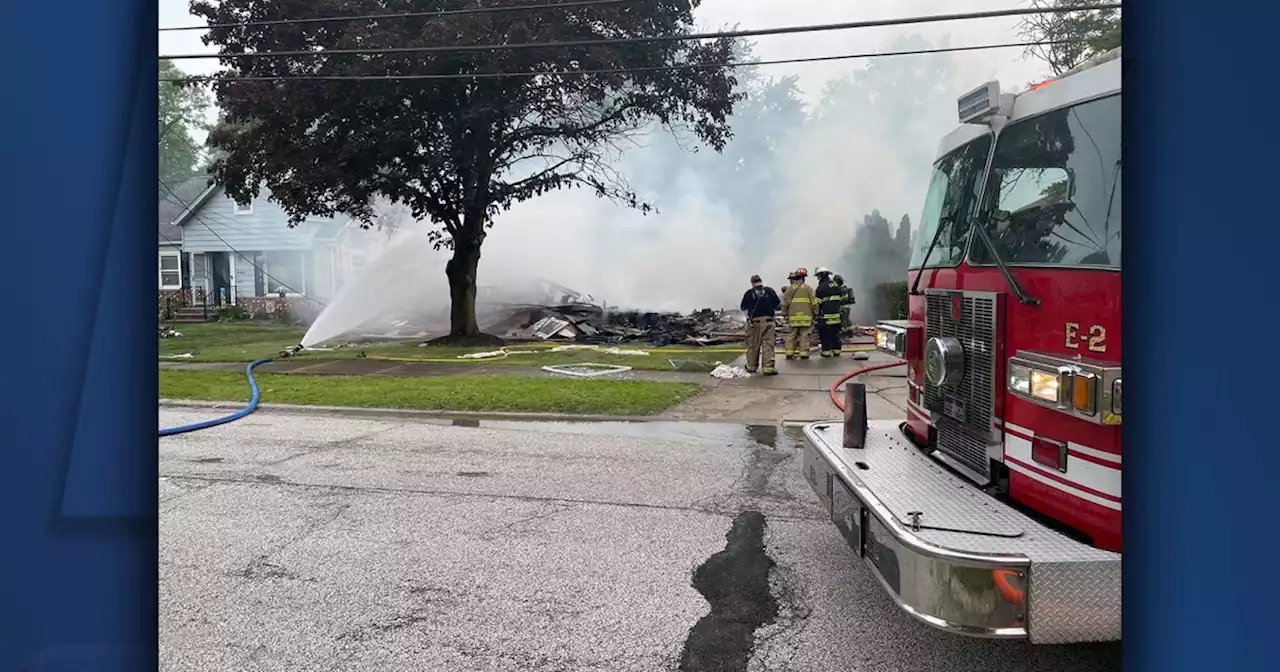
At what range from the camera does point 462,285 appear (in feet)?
28.9

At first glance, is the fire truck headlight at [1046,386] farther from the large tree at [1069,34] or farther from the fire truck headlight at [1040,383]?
the large tree at [1069,34]

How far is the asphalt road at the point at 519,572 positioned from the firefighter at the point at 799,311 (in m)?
5.41

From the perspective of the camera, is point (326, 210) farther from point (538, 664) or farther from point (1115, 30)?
point (1115, 30)

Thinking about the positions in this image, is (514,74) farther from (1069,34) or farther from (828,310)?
(828,310)

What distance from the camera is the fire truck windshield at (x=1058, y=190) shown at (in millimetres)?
2352

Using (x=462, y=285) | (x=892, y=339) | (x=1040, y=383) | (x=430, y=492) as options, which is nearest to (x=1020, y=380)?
(x=1040, y=383)

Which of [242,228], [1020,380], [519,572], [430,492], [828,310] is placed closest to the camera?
[1020,380]

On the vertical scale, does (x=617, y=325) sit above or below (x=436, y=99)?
below

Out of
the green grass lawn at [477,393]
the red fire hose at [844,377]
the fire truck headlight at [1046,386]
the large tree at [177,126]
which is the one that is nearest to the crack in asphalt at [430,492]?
the fire truck headlight at [1046,386]

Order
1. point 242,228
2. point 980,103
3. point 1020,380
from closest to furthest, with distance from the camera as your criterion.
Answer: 1. point 1020,380
2. point 980,103
3. point 242,228

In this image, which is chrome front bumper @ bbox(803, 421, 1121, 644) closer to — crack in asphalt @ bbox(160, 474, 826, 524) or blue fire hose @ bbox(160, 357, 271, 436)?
crack in asphalt @ bbox(160, 474, 826, 524)

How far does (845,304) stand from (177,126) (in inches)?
443
